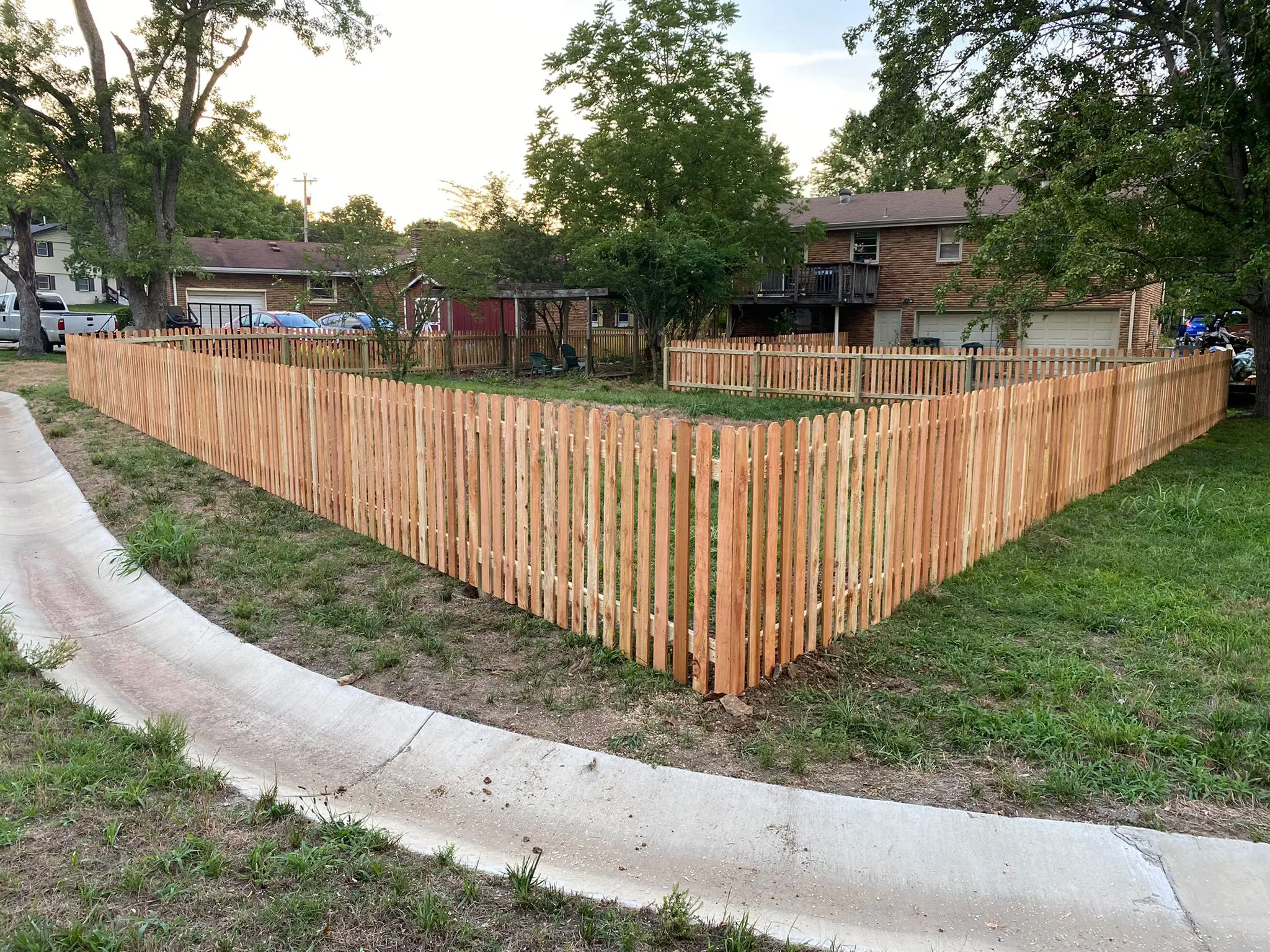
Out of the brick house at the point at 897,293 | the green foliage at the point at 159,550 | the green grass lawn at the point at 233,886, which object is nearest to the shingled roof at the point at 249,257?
the brick house at the point at 897,293

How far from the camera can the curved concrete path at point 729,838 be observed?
125 inches

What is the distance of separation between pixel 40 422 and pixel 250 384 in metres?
5.88

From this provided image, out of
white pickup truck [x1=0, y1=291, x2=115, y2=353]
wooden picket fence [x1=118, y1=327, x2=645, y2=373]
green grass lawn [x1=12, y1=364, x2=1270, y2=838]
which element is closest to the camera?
green grass lawn [x1=12, y1=364, x2=1270, y2=838]

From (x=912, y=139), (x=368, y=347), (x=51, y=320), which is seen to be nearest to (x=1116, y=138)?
(x=912, y=139)

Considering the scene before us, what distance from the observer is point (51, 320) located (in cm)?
2806

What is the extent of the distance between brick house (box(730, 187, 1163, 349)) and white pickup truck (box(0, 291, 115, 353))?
65.1ft

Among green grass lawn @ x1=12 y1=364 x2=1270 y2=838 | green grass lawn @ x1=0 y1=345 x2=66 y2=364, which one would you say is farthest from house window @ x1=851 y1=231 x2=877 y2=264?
green grass lawn @ x1=12 y1=364 x2=1270 y2=838

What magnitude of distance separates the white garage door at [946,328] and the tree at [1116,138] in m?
13.1

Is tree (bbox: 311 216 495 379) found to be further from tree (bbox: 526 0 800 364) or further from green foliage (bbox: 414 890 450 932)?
green foliage (bbox: 414 890 450 932)

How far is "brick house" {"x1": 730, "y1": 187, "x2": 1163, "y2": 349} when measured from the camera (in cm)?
2886

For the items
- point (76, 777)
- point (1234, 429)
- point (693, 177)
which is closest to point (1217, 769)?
point (76, 777)

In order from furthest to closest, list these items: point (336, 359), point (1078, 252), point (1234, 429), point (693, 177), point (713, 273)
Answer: point (693, 177)
point (713, 273)
point (336, 359)
point (1234, 429)
point (1078, 252)

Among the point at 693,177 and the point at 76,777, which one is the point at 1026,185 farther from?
the point at 76,777

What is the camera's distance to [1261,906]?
125 inches
